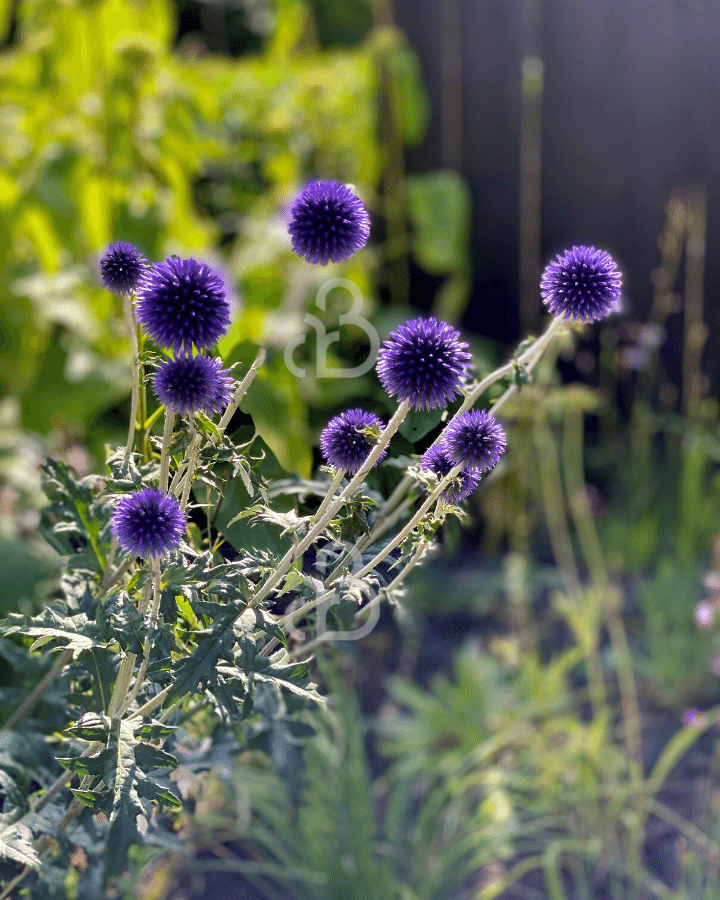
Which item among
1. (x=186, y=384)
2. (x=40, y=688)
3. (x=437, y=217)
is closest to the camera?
(x=186, y=384)

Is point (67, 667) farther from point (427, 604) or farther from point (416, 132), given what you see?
point (416, 132)

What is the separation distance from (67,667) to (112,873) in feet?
0.95

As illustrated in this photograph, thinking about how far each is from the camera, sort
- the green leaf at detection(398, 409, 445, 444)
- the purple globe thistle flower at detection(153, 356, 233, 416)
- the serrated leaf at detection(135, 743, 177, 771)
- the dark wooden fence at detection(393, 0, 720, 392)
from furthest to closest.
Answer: the dark wooden fence at detection(393, 0, 720, 392) < the green leaf at detection(398, 409, 445, 444) < the serrated leaf at detection(135, 743, 177, 771) < the purple globe thistle flower at detection(153, 356, 233, 416)

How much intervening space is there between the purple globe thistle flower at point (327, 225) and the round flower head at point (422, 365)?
0.08m

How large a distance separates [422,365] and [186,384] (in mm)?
184

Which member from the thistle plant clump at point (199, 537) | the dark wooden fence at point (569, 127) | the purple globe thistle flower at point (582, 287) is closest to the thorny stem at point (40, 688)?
the thistle plant clump at point (199, 537)

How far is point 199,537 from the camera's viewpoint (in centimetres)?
89

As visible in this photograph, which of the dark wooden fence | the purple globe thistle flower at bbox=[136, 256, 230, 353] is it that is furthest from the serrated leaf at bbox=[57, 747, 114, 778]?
the dark wooden fence

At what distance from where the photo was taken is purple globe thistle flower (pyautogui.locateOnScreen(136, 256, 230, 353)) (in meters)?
0.64

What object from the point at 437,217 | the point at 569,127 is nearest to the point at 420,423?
the point at 437,217

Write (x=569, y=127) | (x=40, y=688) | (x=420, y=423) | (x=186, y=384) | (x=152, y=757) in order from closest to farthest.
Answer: (x=186, y=384), (x=152, y=757), (x=420, y=423), (x=40, y=688), (x=569, y=127)

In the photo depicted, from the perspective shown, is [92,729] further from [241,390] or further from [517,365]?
[517,365]

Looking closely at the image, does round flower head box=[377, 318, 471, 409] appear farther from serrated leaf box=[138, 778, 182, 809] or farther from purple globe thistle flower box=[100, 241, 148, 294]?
serrated leaf box=[138, 778, 182, 809]

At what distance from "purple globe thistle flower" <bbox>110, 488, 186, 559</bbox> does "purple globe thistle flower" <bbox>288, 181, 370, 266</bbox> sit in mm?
230
